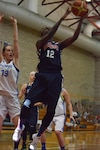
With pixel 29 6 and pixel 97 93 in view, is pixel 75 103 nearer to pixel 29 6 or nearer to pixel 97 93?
pixel 97 93

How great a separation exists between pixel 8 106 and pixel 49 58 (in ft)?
3.02

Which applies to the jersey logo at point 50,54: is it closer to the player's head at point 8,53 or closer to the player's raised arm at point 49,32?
the player's raised arm at point 49,32

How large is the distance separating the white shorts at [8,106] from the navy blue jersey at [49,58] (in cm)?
61

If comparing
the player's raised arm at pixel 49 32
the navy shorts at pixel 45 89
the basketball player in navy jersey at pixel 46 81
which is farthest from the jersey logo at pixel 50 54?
the navy shorts at pixel 45 89

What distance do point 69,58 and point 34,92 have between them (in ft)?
49.0

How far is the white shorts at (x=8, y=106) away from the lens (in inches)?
175

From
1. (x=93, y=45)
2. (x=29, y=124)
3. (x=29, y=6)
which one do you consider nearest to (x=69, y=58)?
(x=93, y=45)

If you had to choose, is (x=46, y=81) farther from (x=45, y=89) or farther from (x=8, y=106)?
(x=8, y=106)

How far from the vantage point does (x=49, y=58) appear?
14.0 feet

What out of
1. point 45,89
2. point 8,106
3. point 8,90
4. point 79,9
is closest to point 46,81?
point 45,89

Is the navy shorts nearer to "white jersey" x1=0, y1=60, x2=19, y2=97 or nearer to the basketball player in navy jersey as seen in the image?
the basketball player in navy jersey

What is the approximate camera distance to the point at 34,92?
13.8ft

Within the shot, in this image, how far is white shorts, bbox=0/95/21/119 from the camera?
444cm

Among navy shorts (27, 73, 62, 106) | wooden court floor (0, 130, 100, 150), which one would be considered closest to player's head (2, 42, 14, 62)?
navy shorts (27, 73, 62, 106)
